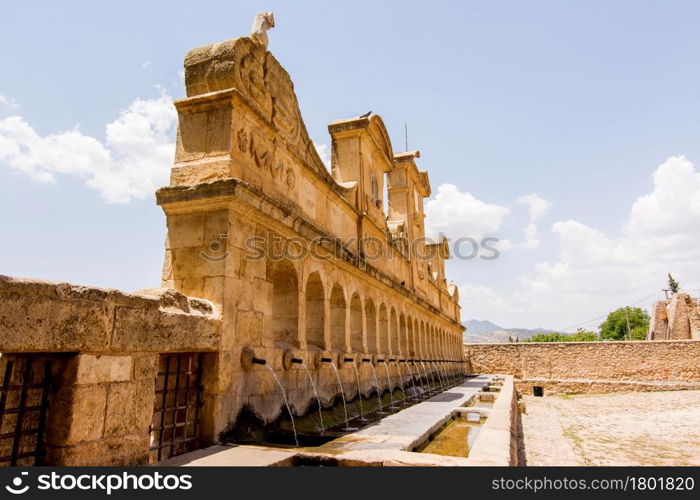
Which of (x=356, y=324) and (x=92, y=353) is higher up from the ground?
(x=356, y=324)

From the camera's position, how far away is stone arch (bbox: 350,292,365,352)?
938 cm

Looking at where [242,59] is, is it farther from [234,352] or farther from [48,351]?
[48,351]

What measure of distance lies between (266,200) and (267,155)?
914 mm

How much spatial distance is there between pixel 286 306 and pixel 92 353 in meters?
3.39

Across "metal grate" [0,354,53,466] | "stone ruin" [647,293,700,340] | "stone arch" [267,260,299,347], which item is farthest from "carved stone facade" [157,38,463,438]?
"stone ruin" [647,293,700,340]

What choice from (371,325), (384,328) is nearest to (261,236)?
(371,325)

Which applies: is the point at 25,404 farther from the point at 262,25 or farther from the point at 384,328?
the point at 384,328

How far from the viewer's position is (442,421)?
673 cm

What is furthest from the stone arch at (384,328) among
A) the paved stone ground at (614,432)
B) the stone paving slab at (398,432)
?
the paved stone ground at (614,432)

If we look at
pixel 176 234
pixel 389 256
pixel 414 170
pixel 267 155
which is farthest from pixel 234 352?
pixel 414 170

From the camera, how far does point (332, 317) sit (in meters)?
8.52

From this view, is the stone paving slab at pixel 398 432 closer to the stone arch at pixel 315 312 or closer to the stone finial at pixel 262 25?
the stone arch at pixel 315 312

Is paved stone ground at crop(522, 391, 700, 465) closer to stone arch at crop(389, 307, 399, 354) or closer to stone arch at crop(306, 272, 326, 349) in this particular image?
stone arch at crop(389, 307, 399, 354)

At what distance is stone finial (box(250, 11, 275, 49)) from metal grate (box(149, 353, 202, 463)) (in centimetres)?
423
